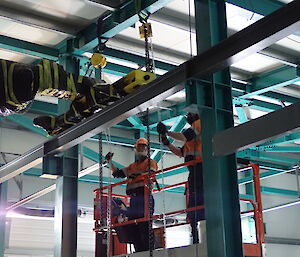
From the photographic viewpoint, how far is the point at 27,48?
10492mm

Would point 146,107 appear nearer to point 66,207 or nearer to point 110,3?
point 110,3

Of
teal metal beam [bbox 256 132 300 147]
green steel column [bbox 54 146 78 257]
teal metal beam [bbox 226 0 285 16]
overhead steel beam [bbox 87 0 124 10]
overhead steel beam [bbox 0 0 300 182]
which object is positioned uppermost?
overhead steel beam [bbox 87 0 124 10]

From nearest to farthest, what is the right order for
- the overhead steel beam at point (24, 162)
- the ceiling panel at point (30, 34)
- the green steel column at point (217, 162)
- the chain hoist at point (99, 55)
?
the green steel column at point (217, 162), the chain hoist at point (99, 55), the overhead steel beam at point (24, 162), the ceiling panel at point (30, 34)

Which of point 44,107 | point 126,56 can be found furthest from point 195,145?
point 44,107

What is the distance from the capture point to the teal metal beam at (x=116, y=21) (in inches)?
335

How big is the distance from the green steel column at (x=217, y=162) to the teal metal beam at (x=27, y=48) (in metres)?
4.41

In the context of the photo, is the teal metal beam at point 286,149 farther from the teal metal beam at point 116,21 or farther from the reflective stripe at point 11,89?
the reflective stripe at point 11,89

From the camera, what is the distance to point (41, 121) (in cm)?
877

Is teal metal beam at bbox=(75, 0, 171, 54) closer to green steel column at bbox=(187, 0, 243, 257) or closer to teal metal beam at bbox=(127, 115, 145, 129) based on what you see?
green steel column at bbox=(187, 0, 243, 257)

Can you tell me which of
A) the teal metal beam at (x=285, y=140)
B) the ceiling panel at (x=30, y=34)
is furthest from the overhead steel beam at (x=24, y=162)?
the teal metal beam at (x=285, y=140)

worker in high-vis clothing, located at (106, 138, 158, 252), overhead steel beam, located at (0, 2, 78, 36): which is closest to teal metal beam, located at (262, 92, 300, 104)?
worker in high-vis clothing, located at (106, 138, 158, 252)

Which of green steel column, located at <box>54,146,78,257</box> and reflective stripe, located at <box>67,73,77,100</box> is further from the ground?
reflective stripe, located at <box>67,73,77,100</box>

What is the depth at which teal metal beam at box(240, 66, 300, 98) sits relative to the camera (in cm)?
1181

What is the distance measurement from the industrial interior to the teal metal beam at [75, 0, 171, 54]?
27 millimetres
